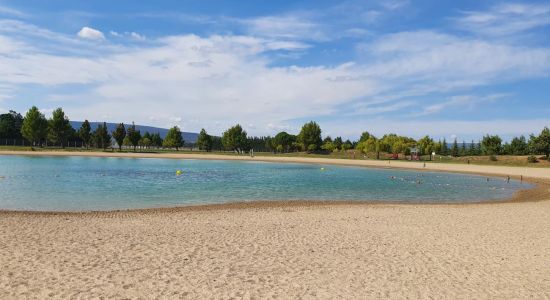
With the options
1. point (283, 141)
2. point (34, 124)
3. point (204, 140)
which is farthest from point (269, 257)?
point (283, 141)

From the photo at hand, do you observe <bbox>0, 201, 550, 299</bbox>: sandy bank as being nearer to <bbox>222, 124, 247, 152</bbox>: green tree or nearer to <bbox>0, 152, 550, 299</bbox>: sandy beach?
<bbox>0, 152, 550, 299</bbox>: sandy beach

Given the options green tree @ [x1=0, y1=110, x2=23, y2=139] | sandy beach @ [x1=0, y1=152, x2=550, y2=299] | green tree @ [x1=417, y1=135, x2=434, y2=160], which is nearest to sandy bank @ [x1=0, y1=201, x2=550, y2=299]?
sandy beach @ [x1=0, y1=152, x2=550, y2=299]

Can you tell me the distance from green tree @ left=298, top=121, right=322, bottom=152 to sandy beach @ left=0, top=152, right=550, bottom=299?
11167cm

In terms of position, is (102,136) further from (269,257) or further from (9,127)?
(269,257)

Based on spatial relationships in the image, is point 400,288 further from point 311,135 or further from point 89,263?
point 311,135

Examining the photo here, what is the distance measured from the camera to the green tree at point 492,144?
10850cm

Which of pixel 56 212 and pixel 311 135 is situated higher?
pixel 311 135

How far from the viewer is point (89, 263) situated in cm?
1055

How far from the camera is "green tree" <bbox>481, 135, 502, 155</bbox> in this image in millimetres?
108500

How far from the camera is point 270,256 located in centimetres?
1189

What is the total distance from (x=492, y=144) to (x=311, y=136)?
5169cm

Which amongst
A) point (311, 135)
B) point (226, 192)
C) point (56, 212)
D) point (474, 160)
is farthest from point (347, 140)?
point (56, 212)

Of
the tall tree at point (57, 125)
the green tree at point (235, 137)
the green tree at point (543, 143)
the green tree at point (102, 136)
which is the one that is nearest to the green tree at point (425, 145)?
the green tree at point (543, 143)

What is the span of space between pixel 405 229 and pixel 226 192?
17.0m
